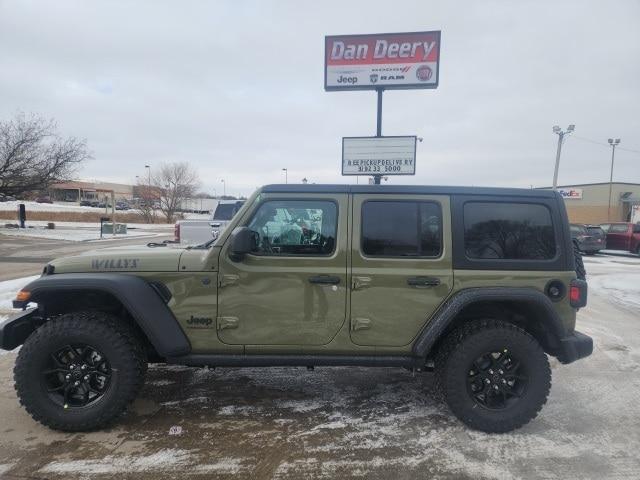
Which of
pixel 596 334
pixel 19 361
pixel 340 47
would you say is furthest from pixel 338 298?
pixel 340 47

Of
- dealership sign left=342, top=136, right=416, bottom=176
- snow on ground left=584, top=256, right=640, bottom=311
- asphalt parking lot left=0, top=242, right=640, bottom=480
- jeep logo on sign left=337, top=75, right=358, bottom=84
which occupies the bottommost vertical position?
asphalt parking lot left=0, top=242, right=640, bottom=480

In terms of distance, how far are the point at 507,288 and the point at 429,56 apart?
9.03 m

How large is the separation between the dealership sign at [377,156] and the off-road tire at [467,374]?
8.10 metres

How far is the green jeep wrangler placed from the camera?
10.4 ft

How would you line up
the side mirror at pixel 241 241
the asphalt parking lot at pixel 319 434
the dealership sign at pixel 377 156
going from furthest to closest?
the dealership sign at pixel 377 156 < the side mirror at pixel 241 241 < the asphalt parking lot at pixel 319 434

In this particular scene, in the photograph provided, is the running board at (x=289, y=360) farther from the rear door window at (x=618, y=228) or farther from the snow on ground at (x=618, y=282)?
the rear door window at (x=618, y=228)

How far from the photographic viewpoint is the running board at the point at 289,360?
3266 mm

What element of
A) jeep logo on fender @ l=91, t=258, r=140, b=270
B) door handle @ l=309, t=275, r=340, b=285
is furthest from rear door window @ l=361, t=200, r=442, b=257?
jeep logo on fender @ l=91, t=258, r=140, b=270

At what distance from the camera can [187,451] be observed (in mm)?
2979

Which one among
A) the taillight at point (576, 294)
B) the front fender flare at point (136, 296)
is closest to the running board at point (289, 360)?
the front fender flare at point (136, 296)

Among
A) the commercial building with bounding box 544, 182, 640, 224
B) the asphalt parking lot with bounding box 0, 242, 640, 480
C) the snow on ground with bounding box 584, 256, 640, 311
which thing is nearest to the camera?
the asphalt parking lot with bounding box 0, 242, 640, 480

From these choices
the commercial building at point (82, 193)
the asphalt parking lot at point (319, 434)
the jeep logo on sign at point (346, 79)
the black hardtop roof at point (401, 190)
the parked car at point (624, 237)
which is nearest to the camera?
the asphalt parking lot at point (319, 434)

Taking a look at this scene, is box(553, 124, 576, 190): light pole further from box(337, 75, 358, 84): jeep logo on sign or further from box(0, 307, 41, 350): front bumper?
box(0, 307, 41, 350): front bumper

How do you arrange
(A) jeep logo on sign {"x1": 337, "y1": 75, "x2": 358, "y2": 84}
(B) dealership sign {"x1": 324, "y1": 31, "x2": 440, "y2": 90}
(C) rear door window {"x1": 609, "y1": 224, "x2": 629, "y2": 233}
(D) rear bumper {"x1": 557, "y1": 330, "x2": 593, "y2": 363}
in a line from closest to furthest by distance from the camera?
(D) rear bumper {"x1": 557, "y1": 330, "x2": 593, "y2": 363}
(B) dealership sign {"x1": 324, "y1": 31, "x2": 440, "y2": 90}
(A) jeep logo on sign {"x1": 337, "y1": 75, "x2": 358, "y2": 84}
(C) rear door window {"x1": 609, "y1": 224, "x2": 629, "y2": 233}
